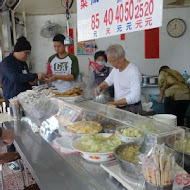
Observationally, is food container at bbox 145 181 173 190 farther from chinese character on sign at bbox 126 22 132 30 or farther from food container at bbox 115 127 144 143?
chinese character on sign at bbox 126 22 132 30

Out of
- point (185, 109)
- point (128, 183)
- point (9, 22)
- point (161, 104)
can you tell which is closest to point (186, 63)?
point (161, 104)

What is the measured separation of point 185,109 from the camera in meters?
4.55

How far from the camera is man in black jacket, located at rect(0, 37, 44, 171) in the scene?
332cm

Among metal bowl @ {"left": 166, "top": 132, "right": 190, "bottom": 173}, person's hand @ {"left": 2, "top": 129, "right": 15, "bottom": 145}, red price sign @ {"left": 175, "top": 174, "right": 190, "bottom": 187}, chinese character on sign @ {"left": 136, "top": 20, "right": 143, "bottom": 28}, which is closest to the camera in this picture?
red price sign @ {"left": 175, "top": 174, "right": 190, "bottom": 187}

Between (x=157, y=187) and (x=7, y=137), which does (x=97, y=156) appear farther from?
(x=7, y=137)

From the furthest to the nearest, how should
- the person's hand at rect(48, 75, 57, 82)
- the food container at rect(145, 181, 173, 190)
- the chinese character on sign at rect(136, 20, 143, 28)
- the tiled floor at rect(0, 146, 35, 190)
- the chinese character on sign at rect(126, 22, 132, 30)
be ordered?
1. the person's hand at rect(48, 75, 57, 82)
2. the tiled floor at rect(0, 146, 35, 190)
3. the chinese character on sign at rect(126, 22, 132, 30)
4. the chinese character on sign at rect(136, 20, 143, 28)
5. the food container at rect(145, 181, 173, 190)

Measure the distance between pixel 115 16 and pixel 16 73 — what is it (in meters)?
1.89

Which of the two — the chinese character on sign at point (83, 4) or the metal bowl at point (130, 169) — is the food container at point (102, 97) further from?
the metal bowl at point (130, 169)

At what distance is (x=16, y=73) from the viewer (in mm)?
3336

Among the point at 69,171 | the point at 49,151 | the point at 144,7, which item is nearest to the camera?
the point at 69,171

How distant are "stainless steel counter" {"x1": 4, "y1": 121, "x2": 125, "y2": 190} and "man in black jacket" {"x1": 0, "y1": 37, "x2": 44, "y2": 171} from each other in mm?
1346

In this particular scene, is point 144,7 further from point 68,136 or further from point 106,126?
point 68,136

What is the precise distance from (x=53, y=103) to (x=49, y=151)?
2.93 ft

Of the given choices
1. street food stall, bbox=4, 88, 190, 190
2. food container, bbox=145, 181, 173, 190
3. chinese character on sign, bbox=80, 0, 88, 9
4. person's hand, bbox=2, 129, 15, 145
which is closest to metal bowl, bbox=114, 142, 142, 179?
street food stall, bbox=4, 88, 190, 190
